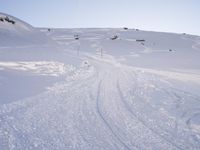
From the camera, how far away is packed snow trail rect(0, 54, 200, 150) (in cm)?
968

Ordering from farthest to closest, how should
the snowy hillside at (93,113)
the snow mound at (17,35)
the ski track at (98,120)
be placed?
the snow mound at (17,35), the snowy hillside at (93,113), the ski track at (98,120)

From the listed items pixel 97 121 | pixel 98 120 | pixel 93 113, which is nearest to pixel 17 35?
pixel 93 113

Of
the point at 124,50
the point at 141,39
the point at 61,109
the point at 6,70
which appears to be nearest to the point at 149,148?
the point at 61,109

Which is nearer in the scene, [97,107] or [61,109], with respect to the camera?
[61,109]

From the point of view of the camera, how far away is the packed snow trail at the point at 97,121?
31.8 feet

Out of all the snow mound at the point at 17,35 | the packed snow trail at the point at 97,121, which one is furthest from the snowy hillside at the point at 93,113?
the snow mound at the point at 17,35

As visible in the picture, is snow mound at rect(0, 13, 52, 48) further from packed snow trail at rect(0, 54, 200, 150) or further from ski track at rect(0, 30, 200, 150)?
packed snow trail at rect(0, 54, 200, 150)

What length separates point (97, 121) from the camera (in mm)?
11875

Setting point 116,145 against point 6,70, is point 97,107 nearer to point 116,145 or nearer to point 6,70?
point 116,145

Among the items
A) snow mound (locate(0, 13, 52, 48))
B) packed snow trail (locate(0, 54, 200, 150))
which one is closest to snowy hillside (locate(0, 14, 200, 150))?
packed snow trail (locate(0, 54, 200, 150))

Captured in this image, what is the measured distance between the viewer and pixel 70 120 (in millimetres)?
11672

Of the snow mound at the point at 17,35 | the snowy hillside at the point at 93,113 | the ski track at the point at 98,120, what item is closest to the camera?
the ski track at the point at 98,120

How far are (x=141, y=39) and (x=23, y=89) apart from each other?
172 feet

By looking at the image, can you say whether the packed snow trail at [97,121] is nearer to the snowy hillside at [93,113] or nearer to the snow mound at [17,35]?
the snowy hillside at [93,113]
